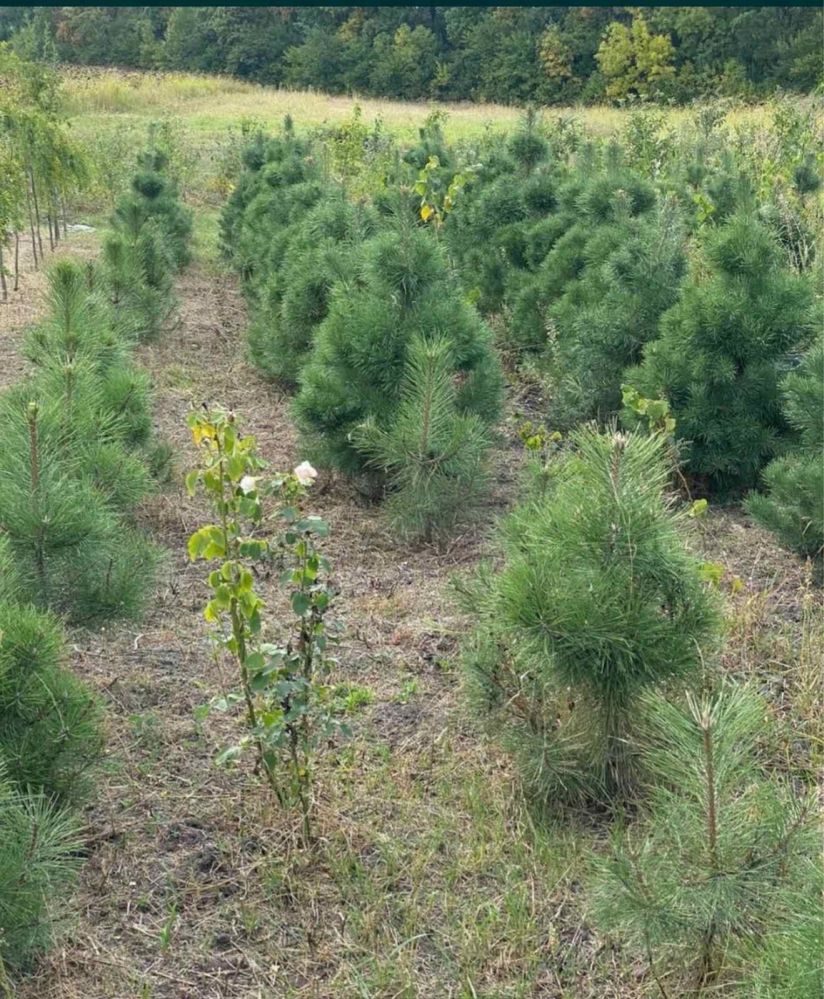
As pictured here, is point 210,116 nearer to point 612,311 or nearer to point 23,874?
point 612,311

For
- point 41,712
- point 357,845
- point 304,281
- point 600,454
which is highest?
point 600,454

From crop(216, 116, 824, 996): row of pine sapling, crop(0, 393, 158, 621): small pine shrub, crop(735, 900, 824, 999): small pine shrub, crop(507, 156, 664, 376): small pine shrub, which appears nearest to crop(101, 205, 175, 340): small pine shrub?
crop(216, 116, 824, 996): row of pine sapling

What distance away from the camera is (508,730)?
2883 mm

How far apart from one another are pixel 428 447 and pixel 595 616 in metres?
1.97

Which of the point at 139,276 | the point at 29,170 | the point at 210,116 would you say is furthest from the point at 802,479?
the point at 210,116

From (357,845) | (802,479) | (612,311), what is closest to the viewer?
(357,845)

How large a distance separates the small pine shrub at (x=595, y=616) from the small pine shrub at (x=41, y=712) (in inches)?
40.2

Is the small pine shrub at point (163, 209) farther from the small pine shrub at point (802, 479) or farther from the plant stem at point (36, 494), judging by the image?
the plant stem at point (36, 494)

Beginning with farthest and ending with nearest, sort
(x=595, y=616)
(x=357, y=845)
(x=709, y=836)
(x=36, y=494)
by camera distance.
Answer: (x=36, y=494), (x=357, y=845), (x=595, y=616), (x=709, y=836)

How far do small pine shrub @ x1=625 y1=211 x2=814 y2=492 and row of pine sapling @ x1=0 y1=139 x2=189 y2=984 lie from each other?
2305 mm

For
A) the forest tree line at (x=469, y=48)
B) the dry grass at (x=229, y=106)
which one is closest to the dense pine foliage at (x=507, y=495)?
the dry grass at (x=229, y=106)

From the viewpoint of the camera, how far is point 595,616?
101 inches

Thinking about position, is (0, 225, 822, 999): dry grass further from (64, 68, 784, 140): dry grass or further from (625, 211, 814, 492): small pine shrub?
(64, 68, 784, 140): dry grass

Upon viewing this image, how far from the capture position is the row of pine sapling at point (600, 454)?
213 centimetres
